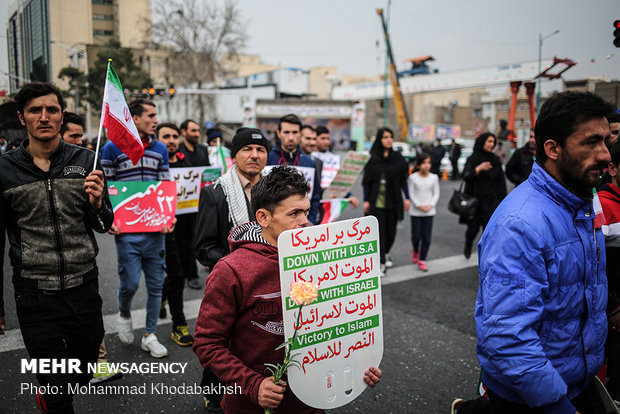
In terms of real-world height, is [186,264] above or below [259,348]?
below

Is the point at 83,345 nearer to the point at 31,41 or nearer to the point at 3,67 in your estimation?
the point at 3,67

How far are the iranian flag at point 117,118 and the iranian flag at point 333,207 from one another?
12.6 feet

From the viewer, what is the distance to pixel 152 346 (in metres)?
3.98

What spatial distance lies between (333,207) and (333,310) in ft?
16.3

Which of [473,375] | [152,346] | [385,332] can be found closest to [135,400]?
[152,346]

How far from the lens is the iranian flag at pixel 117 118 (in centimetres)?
271

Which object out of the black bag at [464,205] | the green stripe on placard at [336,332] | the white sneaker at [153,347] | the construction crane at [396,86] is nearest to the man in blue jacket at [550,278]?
the green stripe on placard at [336,332]

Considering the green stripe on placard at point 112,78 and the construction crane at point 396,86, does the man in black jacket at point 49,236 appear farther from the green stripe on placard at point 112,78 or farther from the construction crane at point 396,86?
the construction crane at point 396,86

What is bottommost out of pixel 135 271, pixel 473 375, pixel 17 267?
pixel 473 375

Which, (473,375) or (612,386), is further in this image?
(473,375)

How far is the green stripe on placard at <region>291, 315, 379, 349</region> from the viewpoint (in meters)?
1.82

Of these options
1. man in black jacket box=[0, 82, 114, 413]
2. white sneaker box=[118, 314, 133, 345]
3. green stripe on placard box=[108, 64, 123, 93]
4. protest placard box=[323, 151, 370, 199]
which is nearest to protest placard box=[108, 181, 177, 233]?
white sneaker box=[118, 314, 133, 345]

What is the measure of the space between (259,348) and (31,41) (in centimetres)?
412

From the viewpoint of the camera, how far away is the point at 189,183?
529cm
